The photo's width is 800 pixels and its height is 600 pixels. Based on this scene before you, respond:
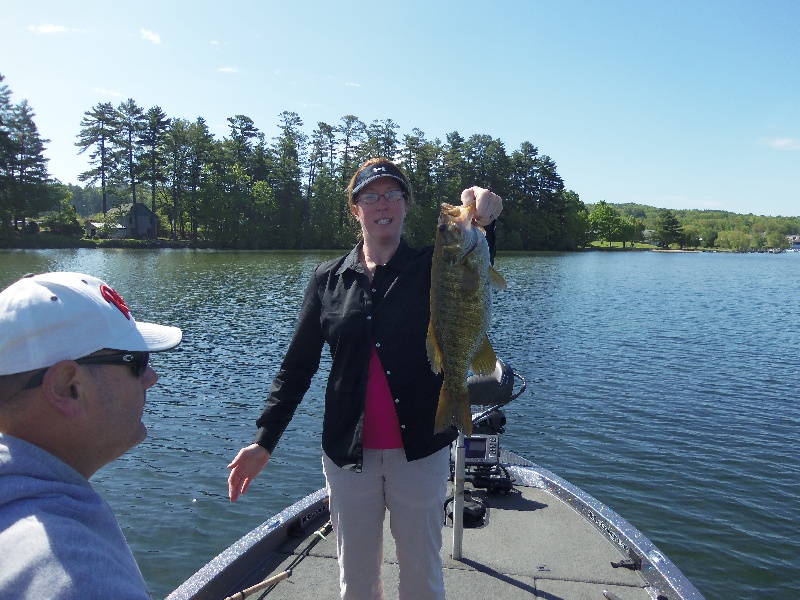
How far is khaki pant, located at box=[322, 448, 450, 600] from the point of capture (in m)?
2.86

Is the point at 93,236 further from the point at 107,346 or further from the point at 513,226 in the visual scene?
the point at 107,346

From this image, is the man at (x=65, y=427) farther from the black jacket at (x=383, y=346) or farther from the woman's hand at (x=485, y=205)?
the woman's hand at (x=485, y=205)

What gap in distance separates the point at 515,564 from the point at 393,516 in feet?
6.05

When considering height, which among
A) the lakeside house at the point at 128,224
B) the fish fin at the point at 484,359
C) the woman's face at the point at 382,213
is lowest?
the fish fin at the point at 484,359

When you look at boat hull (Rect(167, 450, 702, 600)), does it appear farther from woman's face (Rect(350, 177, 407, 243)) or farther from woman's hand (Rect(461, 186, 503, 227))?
woman's hand (Rect(461, 186, 503, 227))

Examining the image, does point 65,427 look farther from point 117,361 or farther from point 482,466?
point 482,466

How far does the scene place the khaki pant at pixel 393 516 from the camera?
286 centimetres

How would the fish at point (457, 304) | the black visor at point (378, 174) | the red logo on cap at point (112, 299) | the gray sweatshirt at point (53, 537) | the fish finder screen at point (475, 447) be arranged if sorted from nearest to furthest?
the gray sweatshirt at point (53, 537) → the red logo on cap at point (112, 299) → the fish at point (457, 304) → the black visor at point (378, 174) → the fish finder screen at point (475, 447)

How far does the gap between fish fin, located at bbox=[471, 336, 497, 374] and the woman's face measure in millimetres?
688

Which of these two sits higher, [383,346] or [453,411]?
[383,346]

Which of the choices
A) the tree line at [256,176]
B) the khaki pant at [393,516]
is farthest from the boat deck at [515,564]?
the tree line at [256,176]

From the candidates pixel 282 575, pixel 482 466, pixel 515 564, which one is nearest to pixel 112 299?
pixel 282 575

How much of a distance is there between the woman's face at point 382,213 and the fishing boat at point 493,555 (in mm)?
1535

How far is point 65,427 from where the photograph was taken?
1315 mm
